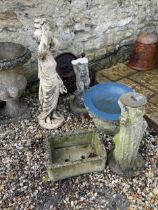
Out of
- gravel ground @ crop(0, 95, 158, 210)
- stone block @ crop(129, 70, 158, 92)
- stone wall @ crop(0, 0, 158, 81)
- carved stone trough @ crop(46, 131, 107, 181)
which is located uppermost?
stone wall @ crop(0, 0, 158, 81)

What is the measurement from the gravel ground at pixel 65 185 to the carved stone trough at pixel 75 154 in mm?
A: 150

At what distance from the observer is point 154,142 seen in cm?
422

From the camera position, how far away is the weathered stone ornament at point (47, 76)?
12.2 ft

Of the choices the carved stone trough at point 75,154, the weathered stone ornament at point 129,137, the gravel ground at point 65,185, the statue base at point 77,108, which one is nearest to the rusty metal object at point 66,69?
the statue base at point 77,108

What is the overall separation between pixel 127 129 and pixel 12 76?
202 centimetres

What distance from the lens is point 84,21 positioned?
17.2 ft

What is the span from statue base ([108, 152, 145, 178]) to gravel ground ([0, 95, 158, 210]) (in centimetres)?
6

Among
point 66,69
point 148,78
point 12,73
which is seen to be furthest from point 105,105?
point 148,78

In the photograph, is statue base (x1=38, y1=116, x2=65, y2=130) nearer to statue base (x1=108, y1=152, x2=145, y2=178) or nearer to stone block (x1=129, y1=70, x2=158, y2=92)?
statue base (x1=108, y1=152, x2=145, y2=178)

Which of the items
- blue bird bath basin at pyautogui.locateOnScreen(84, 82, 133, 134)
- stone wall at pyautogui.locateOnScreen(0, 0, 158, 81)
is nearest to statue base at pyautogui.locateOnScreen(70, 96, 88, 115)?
blue bird bath basin at pyautogui.locateOnScreen(84, 82, 133, 134)

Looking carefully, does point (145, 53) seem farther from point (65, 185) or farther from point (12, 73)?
point (65, 185)

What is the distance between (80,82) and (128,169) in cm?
163

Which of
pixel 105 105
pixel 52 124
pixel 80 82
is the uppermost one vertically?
pixel 80 82

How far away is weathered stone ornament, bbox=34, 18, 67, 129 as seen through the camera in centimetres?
371
